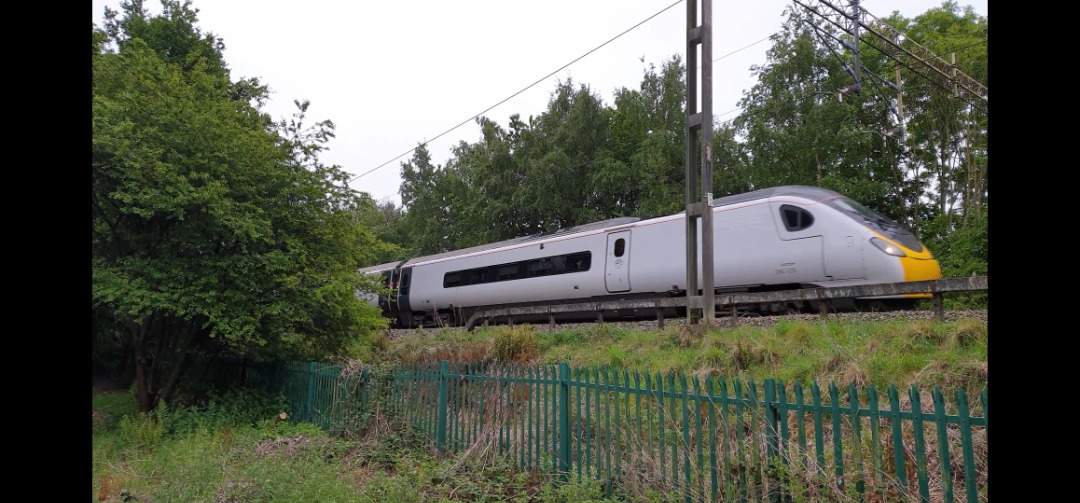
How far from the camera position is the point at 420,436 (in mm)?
7527

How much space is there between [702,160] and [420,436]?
5.54 m

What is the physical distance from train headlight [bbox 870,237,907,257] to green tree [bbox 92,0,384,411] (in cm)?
877

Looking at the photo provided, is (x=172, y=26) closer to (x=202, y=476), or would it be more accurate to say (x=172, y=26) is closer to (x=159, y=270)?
(x=159, y=270)

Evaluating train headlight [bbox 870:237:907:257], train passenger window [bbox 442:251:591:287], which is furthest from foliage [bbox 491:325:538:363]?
train headlight [bbox 870:237:907:257]

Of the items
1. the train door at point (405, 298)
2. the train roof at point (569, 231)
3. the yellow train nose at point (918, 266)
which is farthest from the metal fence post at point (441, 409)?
the train door at point (405, 298)

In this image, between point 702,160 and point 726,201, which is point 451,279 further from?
point 702,160

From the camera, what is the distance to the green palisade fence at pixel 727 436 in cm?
373

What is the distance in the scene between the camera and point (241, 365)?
36.9ft

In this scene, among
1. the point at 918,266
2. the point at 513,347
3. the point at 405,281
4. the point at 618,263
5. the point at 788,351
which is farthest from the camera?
the point at 405,281

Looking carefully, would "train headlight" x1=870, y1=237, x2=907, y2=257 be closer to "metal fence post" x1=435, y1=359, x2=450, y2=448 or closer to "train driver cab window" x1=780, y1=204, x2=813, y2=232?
"train driver cab window" x1=780, y1=204, x2=813, y2=232

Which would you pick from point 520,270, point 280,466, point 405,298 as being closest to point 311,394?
point 280,466

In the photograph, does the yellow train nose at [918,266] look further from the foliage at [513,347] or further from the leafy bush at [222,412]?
the leafy bush at [222,412]
